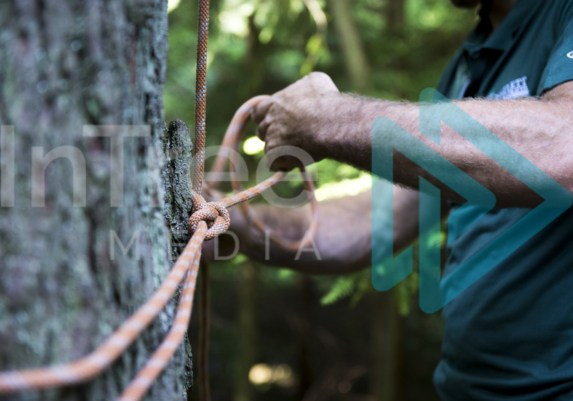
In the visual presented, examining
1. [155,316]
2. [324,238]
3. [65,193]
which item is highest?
[65,193]

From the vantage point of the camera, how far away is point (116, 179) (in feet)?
1.14

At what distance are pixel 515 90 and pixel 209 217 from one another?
27.0 inches

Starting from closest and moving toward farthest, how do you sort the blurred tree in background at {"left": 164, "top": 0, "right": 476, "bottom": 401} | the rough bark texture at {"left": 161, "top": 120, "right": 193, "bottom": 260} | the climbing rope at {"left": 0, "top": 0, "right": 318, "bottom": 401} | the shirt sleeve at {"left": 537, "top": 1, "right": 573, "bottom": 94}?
the climbing rope at {"left": 0, "top": 0, "right": 318, "bottom": 401} → the rough bark texture at {"left": 161, "top": 120, "right": 193, "bottom": 260} → the shirt sleeve at {"left": 537, "top": 1, "right": 573, "bottom": 94} → the blurred tree in background at {"left": 164, "top": 0, "right": 476, "bottom": 401}

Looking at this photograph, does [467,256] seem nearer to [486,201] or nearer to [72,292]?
[486,201]

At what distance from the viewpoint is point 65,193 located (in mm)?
316

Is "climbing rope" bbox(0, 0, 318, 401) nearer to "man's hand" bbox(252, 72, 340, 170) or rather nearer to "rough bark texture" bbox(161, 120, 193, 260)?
"rough bark texture" bbox(161, 120, 193, 260)

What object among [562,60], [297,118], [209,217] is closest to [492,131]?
[562,60]

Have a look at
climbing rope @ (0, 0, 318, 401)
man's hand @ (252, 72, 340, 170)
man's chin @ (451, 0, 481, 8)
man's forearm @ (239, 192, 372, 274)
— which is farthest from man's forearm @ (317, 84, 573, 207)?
man's chin @ (451, 0, 481, 8)

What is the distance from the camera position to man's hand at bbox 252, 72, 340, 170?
0.75 meters

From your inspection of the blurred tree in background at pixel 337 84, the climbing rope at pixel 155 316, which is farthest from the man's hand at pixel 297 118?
the blurred tree in background at pixel 337 84

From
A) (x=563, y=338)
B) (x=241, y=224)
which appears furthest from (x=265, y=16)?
(x=563, y=338)

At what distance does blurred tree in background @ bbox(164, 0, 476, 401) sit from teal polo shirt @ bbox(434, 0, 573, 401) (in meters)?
0.43

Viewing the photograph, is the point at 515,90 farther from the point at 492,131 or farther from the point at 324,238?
the point at 324,238

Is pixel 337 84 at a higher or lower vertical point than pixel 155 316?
higher
